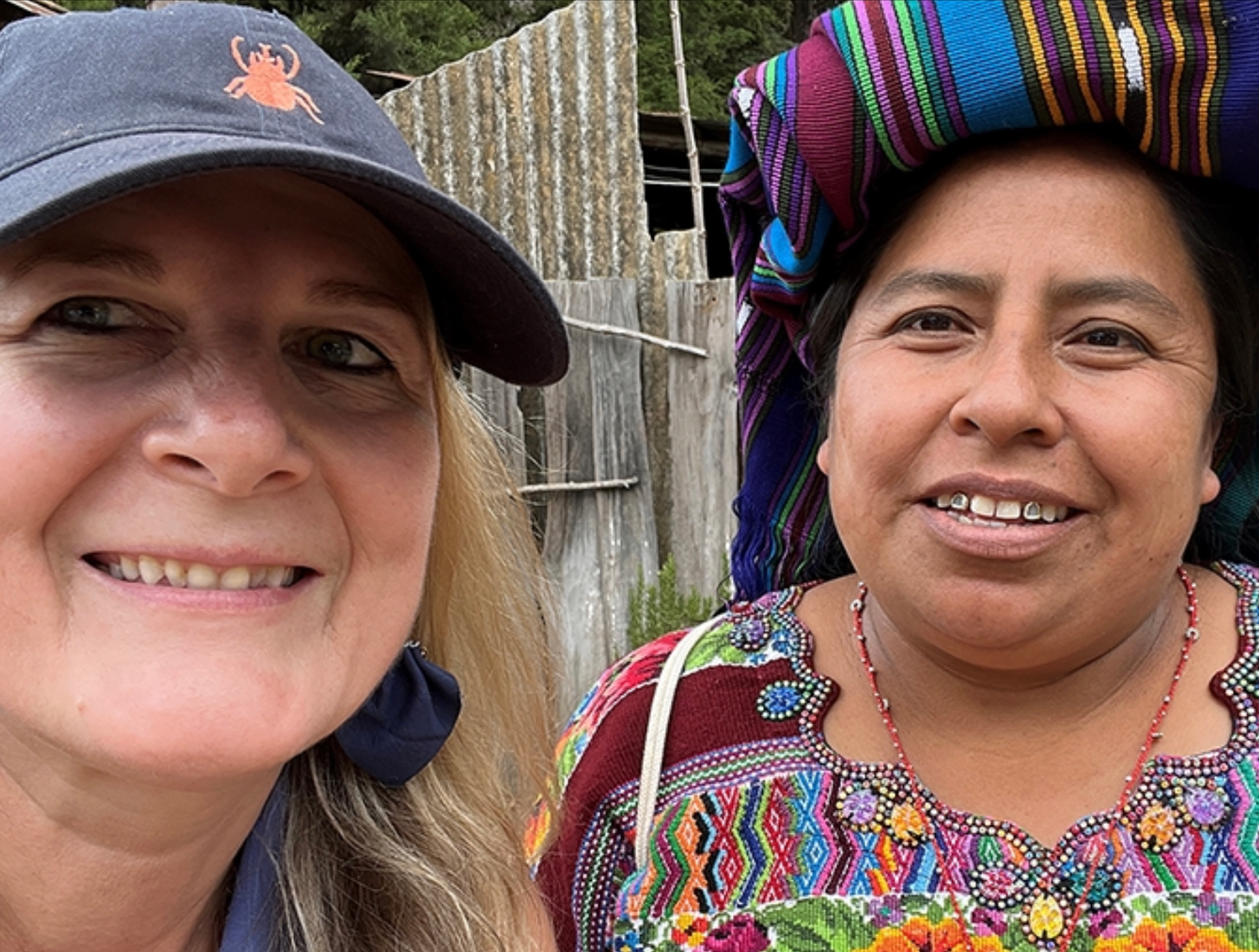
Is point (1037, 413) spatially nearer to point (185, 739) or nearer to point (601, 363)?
point (185, 739)

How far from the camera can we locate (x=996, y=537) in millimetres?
1523

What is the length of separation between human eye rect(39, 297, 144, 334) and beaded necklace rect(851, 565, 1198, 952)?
3.90ft

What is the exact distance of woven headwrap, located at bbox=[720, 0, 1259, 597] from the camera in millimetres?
1521

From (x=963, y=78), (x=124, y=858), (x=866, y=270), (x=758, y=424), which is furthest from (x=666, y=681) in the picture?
(x=963, y=78)

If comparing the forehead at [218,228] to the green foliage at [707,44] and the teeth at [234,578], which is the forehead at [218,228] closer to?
the teeth at [234,578]

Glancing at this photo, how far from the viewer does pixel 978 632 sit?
1566 millimetres

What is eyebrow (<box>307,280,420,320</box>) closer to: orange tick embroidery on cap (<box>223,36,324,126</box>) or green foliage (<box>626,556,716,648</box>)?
orange tick embroidery on cap (<box>223,36,324,126</box>)

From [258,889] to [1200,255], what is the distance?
4.95 ft

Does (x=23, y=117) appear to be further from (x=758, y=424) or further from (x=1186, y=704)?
(x=1186, y=704)

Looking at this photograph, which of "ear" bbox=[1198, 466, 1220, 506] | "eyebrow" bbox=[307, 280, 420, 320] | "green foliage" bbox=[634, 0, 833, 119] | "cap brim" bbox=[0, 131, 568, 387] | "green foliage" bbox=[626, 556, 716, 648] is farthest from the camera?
"green foliage" bbox=[634, 0, 833, 119]

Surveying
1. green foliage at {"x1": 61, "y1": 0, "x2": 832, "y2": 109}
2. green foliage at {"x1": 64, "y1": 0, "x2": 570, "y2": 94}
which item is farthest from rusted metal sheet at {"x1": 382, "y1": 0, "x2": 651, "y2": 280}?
green foliage at {"x1": 61, "y1": 0, "x2": 832, "y2": 109}

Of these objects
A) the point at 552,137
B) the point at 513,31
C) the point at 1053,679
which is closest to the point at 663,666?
the point at 1053,679

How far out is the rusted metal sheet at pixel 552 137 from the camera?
15.4 ft

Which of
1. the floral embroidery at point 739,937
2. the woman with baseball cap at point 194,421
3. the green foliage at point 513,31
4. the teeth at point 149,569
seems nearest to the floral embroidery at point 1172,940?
the floral embroidery at point 739,937
